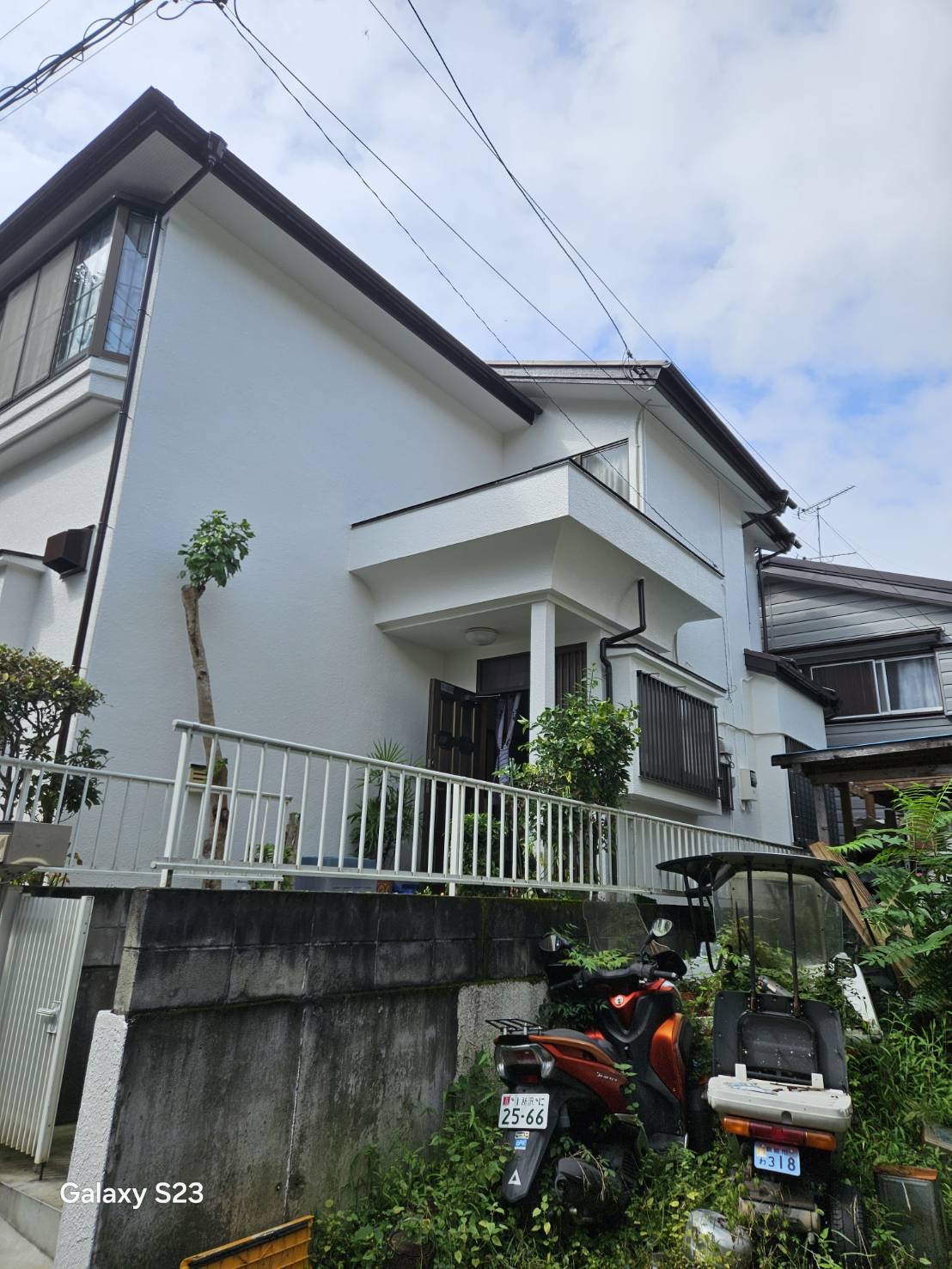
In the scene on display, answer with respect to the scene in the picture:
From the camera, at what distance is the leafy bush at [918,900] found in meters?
5.02

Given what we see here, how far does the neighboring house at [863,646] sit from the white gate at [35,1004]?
10672 mm

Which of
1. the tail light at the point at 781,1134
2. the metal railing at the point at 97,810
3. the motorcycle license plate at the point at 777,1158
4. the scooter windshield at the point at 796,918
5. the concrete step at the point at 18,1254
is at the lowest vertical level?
the concrete step at the point at 18,1254

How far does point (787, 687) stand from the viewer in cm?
1286

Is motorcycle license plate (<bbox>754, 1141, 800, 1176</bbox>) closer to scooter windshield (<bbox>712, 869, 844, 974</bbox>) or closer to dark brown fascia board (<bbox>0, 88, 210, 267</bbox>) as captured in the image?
scooter windshield (<bbox>712, 869, 844, 974</bbox>)

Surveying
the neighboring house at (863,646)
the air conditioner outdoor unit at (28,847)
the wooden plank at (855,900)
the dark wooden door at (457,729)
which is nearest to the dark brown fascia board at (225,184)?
the dark wooden door at (457,729)

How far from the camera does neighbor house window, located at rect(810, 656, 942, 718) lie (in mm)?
13703

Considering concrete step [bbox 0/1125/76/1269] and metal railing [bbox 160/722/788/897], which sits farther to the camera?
metal railing [bbox 160/722/788/897]

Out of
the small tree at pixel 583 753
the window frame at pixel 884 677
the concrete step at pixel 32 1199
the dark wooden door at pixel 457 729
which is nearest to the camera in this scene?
the concrete step at pixel 32 1199

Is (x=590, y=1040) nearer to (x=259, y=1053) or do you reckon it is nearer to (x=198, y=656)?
(x=259, y=1053)

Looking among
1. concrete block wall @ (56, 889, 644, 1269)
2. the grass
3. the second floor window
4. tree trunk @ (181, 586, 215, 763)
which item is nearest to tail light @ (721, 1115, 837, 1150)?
the grass

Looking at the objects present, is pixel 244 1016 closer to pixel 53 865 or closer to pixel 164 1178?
pixel 164 1178

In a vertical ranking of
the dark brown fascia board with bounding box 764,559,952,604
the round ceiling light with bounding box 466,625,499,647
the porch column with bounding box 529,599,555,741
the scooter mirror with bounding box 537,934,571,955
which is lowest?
the scooter mirror with bounding box 537,934,571,955

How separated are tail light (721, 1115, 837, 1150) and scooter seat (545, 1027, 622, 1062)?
0.67m

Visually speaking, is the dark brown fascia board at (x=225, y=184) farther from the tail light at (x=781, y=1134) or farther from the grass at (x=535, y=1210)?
the tail light at (x=781, y=1134)
